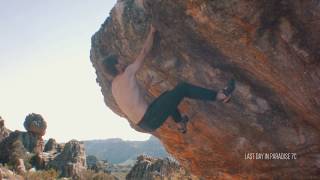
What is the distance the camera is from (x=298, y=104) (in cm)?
725

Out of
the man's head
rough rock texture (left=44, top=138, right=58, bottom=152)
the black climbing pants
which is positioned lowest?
the black climbing pants

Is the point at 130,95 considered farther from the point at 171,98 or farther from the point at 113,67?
the point at 171,98

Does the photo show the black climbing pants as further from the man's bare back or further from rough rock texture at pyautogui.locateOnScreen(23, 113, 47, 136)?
rough rock texture at pyautogui.locateOnScreen(23, 113, 47, 136)

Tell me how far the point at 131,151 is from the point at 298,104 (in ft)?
619

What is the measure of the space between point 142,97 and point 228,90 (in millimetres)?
1787

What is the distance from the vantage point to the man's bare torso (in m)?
7.54

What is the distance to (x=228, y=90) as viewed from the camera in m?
7.21

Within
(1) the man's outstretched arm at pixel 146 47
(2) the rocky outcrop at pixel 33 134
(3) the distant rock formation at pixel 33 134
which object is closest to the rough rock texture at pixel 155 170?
(3) the distant rock formation at pixel 33 134

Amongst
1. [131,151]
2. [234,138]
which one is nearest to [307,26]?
[234,138]

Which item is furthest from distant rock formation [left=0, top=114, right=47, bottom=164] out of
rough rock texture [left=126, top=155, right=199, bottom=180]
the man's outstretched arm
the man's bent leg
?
the man's bent leg

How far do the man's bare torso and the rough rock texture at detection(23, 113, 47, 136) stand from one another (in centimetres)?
3908

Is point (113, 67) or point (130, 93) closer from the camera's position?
point (130, 93)

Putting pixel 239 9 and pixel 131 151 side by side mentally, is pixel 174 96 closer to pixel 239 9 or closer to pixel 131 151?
pixel 239 9

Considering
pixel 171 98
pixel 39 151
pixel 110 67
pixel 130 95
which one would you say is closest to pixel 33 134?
pixel 39 151
